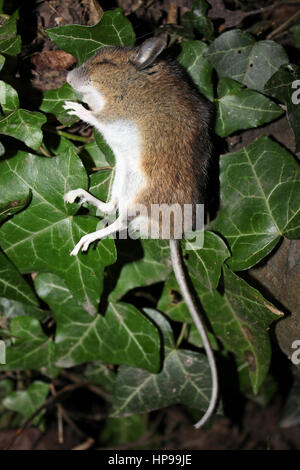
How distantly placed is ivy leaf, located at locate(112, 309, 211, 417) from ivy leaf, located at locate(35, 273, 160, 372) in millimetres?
161

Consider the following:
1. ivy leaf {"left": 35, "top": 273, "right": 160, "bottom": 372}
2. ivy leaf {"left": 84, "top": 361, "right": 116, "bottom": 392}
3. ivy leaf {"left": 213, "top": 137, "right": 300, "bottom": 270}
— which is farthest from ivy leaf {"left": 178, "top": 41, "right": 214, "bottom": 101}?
ivy leaf {"left": 84, "top": 361, "right": 116, "bottom": 392}

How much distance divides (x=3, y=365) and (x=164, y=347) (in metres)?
0.89

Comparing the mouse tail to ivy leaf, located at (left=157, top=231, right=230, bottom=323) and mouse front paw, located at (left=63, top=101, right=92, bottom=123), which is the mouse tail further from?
mouse front paw, located at (left=63, top=101, right=92, bottom=123)

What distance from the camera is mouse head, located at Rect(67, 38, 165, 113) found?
1.77 meters

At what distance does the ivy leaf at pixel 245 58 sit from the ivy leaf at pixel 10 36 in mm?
918

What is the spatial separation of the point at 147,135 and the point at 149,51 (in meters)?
0.35

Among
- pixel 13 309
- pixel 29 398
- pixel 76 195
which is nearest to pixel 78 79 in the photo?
pixel 76 195

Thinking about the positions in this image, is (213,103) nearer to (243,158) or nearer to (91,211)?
(243,158)

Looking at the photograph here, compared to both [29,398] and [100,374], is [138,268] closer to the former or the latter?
[100,374]

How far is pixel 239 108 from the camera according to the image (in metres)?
1.88

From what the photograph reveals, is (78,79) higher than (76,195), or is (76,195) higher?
(78,79)

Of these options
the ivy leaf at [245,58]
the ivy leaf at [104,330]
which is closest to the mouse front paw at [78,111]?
the ivy leaf at [245,58]

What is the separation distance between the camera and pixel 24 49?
74.3 inches

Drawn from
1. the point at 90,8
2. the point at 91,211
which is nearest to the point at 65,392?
the point at 91,211
